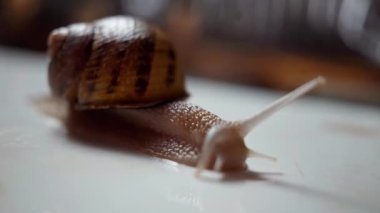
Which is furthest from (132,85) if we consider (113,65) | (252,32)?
(252,32)

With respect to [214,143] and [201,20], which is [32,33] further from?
[214,143]

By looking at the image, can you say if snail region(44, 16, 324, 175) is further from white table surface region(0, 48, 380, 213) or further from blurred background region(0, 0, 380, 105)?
blurred background region(0, 0, 380, 105)

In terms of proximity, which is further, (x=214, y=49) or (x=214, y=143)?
(x=214, y=49)

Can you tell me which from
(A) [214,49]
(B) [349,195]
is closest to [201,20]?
(A) [214,49]

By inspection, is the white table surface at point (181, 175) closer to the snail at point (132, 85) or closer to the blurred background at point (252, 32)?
the snail at point (132, 85)

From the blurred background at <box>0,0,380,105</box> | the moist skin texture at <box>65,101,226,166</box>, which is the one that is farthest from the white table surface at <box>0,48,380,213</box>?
the blurred background at <box>0,0,380,105</box>
